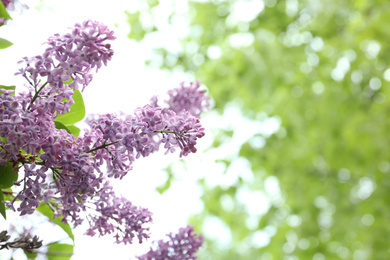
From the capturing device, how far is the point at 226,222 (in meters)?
3.49

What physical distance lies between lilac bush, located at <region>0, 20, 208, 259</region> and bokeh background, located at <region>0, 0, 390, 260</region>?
2.13 meters

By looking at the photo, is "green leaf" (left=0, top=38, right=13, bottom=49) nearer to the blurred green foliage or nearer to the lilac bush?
the lilac bush

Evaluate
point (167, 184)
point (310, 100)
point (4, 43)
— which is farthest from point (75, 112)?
point (310, 100)

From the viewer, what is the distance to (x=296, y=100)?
3.12 metres

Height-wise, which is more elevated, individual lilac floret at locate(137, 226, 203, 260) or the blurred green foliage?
the blurred green foliage

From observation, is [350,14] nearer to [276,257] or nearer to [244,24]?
[244,24]

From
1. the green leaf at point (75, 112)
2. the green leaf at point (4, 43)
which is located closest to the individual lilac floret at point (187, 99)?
the green leaf at point (75, 112)

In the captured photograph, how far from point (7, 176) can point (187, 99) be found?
0.37 metres

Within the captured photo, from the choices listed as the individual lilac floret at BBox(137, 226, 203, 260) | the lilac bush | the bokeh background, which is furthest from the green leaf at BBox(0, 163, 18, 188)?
the bokeh background

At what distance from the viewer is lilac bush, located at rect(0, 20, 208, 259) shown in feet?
1.62

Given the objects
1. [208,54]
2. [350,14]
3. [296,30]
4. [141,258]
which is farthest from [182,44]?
[141,258]

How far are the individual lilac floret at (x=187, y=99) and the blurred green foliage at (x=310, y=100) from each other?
6.04ft

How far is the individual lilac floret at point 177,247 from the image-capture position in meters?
0.71

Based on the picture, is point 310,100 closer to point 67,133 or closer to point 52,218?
point 52,218
